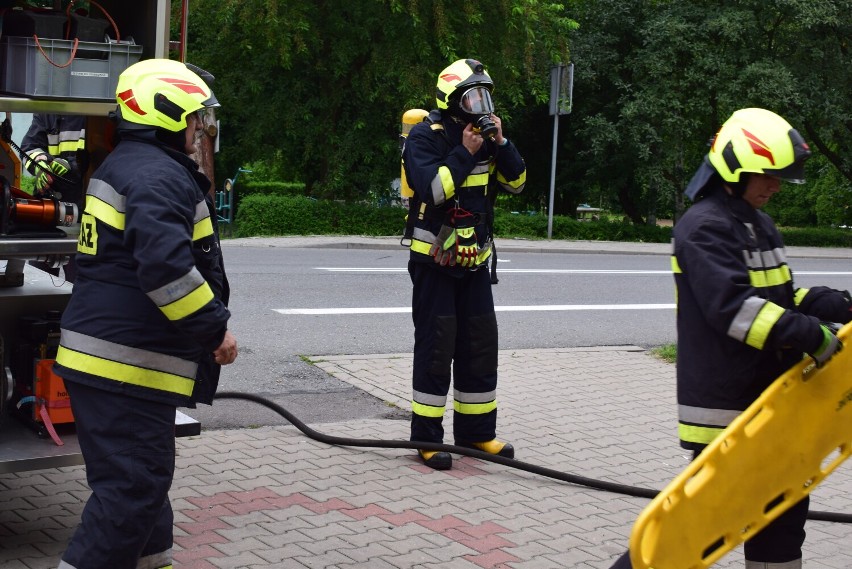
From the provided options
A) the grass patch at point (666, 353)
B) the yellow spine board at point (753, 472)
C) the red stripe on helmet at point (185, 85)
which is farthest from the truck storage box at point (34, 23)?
the grass patch at point (666, 353)

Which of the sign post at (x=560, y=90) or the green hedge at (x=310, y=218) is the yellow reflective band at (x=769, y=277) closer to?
the green hedge at (x=310, y=218)

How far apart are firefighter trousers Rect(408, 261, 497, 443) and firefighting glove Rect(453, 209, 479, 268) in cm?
12

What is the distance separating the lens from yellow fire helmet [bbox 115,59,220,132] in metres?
3.79

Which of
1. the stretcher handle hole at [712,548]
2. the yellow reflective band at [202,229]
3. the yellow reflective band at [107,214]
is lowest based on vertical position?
the stretcher handle hole at [712,548]

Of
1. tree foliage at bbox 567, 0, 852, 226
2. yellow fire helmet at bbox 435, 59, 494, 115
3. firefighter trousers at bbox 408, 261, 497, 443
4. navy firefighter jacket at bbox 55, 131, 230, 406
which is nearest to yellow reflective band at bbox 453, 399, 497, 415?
firefighter trousers at bbox 408, 261, 497, 443

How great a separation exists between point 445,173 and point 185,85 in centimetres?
216

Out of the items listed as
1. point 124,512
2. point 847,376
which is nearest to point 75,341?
point 124,512

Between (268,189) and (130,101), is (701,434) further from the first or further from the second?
(268,189)

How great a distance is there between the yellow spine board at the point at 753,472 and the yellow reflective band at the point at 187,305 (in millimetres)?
1508

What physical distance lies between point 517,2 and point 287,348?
14032mm

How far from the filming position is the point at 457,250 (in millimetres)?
5871

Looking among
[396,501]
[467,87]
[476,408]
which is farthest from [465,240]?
[396,501]

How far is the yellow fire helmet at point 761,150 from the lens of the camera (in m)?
3.75

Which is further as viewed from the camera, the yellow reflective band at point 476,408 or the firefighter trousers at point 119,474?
the yellow reflective band at point 476,408
